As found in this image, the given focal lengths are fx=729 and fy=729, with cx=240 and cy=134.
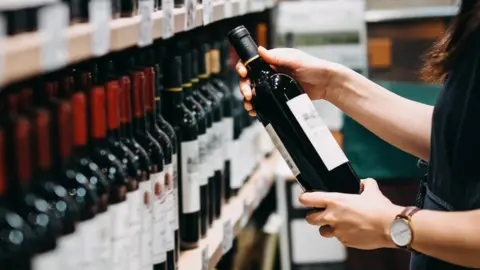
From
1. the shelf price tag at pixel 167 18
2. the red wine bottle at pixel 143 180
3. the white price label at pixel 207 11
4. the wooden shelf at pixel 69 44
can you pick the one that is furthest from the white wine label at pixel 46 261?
the white price label at pixel 207 11

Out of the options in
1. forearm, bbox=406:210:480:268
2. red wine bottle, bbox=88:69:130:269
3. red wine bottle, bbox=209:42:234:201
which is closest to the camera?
red wine bottle, bbox=88:69:130:269

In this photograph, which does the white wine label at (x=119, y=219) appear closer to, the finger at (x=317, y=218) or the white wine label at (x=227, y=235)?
the finger at (x=317, y=218)

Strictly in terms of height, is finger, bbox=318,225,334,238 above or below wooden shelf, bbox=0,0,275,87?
below

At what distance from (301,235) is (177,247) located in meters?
1.59

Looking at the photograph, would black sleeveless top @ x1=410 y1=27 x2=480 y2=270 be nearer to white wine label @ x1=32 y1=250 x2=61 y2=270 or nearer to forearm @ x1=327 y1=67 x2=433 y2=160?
forearm @ x1=327 y1=67 x2=433 y2=160

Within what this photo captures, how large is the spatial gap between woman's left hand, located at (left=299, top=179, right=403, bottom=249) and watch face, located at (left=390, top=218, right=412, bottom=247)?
0.04 feet

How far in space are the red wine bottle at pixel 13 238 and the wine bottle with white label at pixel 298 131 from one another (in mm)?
633

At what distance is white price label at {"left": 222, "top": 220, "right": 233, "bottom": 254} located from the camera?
6.58 ft

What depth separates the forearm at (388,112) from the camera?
69.5 inches

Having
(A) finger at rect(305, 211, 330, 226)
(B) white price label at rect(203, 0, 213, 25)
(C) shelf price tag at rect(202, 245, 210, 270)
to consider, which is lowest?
(C) shelf price tag at rect(202, 245, 210, 270)

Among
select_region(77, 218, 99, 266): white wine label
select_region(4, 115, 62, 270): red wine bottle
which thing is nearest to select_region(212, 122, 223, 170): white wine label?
select_region(77, 218, 99, 266): white wine label

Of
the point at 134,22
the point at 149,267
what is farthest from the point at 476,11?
the point at 149,267

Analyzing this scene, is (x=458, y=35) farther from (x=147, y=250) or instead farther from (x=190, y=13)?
(x=147, y=250)

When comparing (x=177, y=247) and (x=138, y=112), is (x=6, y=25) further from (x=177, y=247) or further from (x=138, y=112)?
(x=177, y=247)
